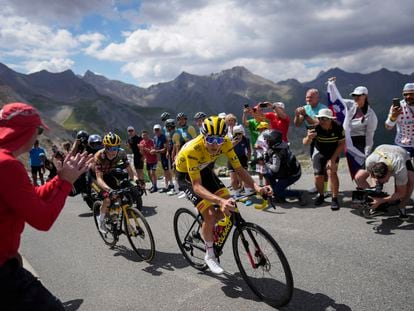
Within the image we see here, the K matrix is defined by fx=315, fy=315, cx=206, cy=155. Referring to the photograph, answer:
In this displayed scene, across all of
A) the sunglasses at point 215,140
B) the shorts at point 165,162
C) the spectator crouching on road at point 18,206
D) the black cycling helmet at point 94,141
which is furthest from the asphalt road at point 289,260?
the shorts at point 165,162

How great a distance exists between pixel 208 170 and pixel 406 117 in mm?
4579

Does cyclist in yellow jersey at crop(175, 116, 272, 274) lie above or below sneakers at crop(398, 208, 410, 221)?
above

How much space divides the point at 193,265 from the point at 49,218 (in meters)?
3.55

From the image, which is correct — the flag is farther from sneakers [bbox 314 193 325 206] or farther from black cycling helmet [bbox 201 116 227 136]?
black cycling helmet [bbox 201 116 227 136]

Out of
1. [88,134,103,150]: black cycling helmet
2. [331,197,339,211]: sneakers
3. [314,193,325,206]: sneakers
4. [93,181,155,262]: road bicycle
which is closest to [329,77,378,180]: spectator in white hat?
[331,197,339,211]: sneakers

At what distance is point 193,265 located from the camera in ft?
18.1

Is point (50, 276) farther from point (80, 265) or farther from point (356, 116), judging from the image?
point (356, 116)

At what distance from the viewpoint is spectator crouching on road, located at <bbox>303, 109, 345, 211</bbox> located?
7359mm

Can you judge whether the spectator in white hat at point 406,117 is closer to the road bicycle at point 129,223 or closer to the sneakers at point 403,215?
the sneakers at point 403,215

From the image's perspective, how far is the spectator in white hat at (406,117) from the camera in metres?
6.64

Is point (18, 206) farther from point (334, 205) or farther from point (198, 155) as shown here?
A: point (334, 205)

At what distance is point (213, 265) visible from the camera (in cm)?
484

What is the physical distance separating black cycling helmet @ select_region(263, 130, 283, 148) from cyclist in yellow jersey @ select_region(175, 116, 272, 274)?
3.56 m

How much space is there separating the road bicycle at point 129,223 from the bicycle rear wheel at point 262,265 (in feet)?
6.48
